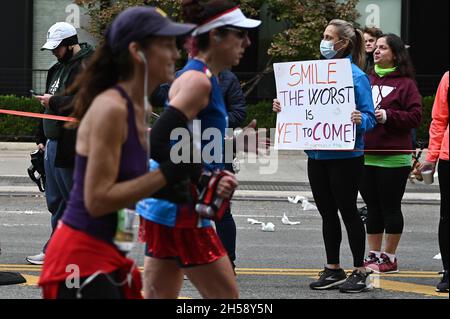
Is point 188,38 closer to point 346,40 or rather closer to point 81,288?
point 81,288

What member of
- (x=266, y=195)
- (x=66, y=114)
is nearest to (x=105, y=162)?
(x=66, y=114)

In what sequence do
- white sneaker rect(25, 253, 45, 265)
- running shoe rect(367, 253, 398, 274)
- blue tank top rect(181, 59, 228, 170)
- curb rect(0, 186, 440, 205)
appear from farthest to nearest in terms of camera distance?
curb rect(0, 186, 440, 205)
white sneaker rect(25, 253, 45, 265)
running shoe rect(367, 253, 398, 274)
blue tank top rect(181, 59, 228, 170)

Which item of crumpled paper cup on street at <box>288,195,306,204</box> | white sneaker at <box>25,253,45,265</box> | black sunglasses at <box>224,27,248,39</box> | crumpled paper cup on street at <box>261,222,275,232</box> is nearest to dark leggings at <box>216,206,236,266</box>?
white sneaker at <box>25,253,45,265</box>

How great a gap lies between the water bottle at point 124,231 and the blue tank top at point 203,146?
62 cm

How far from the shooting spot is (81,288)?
3828mm

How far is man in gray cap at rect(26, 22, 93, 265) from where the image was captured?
7684 millimetres

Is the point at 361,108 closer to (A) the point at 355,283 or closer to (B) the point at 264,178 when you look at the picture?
(A) the point at 355,283

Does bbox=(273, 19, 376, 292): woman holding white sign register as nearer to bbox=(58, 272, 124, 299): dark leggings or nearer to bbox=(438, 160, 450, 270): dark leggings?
bbox=(438, 160, 450, 270): dark leggings

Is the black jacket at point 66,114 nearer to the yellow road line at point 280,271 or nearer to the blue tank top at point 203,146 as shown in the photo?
the yellow road line at point 280,271

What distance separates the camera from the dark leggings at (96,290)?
12.6ft

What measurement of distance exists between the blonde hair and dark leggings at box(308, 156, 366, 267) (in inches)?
29.6

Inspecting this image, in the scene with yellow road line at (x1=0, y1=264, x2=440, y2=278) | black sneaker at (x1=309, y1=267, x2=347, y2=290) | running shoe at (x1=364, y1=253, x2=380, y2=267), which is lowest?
yellow road line at (x1=0, y1=264, x2=440, y2=278)

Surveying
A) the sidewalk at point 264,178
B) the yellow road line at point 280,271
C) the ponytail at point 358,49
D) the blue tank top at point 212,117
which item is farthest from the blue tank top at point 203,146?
the sidewalk at point 264,178

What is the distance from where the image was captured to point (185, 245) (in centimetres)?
479
